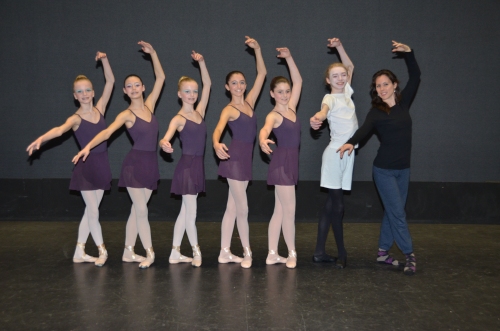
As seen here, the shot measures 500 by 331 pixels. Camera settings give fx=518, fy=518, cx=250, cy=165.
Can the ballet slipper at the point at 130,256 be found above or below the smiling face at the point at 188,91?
below

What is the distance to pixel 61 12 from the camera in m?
5.27

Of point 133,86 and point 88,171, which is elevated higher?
point 133,86

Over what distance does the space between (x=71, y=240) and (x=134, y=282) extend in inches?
55.1

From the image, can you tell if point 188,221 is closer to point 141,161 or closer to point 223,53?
point 141,161

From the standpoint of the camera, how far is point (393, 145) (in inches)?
145

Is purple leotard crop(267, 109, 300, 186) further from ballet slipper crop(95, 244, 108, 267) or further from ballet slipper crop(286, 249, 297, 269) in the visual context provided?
ballet slipper crop(95, 244, 108, 267)

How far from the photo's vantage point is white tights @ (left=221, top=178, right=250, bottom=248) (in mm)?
3848

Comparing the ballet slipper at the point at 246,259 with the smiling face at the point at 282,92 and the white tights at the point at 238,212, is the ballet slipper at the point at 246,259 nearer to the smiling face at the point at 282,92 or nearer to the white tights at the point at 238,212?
the white tights at the point at 238,212

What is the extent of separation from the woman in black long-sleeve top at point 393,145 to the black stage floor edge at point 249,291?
327 mm

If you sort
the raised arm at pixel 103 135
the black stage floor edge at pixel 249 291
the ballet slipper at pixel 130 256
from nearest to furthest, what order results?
the black stage floor edge at pixel 249 291 < the raised arm at pixel 103 135 < the ballet slipper at pixel 130 256

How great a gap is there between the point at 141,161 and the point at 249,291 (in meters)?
1.28

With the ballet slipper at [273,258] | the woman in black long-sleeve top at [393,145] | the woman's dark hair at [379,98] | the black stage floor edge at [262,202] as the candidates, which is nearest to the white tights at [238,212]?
the ballet slipper at [273,258]

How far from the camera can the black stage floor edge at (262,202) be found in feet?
17.6

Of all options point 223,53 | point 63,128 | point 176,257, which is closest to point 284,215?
point 176,257
